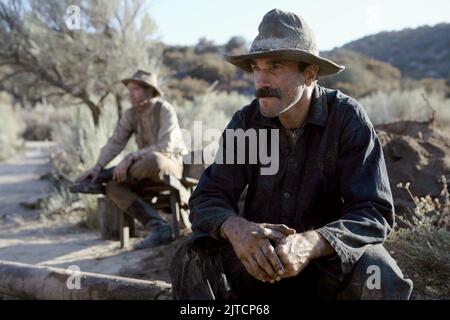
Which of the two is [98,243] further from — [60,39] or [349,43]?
[349,43]

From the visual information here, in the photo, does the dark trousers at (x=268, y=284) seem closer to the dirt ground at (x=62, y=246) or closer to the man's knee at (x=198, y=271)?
the man's knee at (x=198, y=271)

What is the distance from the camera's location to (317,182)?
2.63 meters

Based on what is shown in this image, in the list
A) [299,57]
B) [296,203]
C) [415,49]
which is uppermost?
[415,49]

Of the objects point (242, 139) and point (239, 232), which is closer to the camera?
point (239, 232)

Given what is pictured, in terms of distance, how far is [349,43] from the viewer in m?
46.4

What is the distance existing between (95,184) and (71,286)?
2817 mm

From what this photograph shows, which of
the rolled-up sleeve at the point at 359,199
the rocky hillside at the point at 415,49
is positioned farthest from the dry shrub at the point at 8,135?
the rocky hillside at the point at 415,49

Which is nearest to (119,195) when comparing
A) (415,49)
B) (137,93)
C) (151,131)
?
(151,131)

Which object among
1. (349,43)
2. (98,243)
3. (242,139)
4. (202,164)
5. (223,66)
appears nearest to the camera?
(242,139)

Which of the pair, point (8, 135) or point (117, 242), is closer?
point (117, 242)

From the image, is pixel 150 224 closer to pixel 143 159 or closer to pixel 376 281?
pixel 143 159

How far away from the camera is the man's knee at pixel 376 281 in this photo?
221cm
